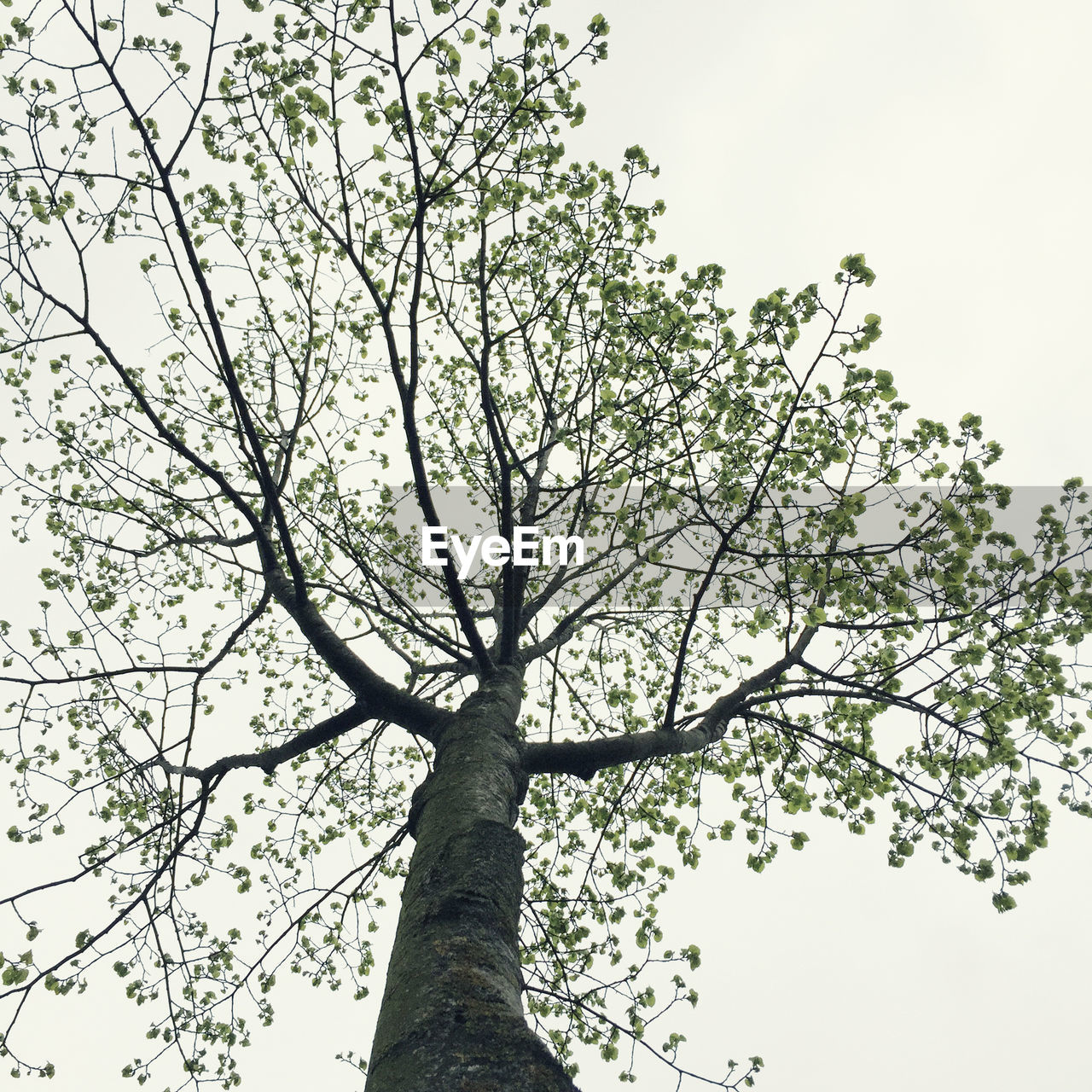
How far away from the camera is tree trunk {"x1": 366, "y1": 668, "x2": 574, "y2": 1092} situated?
190cm

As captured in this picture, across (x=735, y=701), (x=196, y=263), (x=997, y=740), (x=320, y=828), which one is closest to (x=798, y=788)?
(x=735, y=701)

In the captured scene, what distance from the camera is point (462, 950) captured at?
2.42 metres

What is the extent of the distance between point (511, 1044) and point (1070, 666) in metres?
3.55

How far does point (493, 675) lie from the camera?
489 centimetres

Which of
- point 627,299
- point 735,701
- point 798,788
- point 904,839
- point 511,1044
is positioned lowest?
point 511,1044

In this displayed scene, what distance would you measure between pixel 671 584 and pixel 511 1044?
6652mm

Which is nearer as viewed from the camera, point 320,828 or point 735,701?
point 735,701

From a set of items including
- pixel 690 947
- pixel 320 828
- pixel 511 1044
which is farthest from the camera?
pixel 320 828

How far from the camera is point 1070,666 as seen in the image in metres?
3.82

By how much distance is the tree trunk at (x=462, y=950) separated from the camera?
1897mm

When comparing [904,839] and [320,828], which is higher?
[320,828]

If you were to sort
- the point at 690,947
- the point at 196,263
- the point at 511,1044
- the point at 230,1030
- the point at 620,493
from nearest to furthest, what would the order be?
the point at 511,1044 → the point at 196,263 → the point at 690,947 → the point at 230,1030 → the point at 620,493

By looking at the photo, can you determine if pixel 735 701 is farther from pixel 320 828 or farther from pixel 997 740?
pixel 320 828

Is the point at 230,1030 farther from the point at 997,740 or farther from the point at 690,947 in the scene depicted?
the point at 997,740
